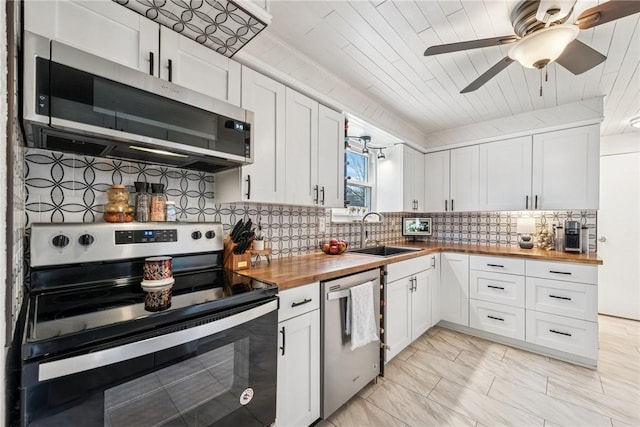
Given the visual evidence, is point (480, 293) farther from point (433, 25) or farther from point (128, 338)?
point (128, 338)

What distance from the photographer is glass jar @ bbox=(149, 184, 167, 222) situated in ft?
4.64

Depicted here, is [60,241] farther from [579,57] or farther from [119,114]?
[579,57]

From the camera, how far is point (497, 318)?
8.91 ft

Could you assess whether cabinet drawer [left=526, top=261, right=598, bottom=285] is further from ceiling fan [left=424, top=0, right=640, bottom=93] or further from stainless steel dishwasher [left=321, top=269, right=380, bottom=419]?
stainless steel dishwasher [left=321, top=269, right=380, bottom=419]

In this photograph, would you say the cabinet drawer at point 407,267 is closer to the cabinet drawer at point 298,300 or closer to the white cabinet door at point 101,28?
the cabinet drawer at point 298,300

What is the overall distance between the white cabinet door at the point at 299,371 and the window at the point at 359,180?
5.85ft

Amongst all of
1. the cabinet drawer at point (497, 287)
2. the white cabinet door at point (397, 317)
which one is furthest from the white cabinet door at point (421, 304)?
the cabinet drawer at point (497, 287)

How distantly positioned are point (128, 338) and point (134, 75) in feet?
3.27

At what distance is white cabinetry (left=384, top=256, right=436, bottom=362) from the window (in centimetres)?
98

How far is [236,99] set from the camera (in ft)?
5.00

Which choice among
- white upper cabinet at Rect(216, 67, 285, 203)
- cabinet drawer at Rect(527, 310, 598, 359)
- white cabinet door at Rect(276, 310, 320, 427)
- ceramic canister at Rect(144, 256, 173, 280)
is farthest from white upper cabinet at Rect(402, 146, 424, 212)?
ceramic canister at Rect(144, 256, 173, 280)

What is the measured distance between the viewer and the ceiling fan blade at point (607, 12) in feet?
3.71

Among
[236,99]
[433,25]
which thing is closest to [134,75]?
[236,99]

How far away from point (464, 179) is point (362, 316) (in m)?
2.39
